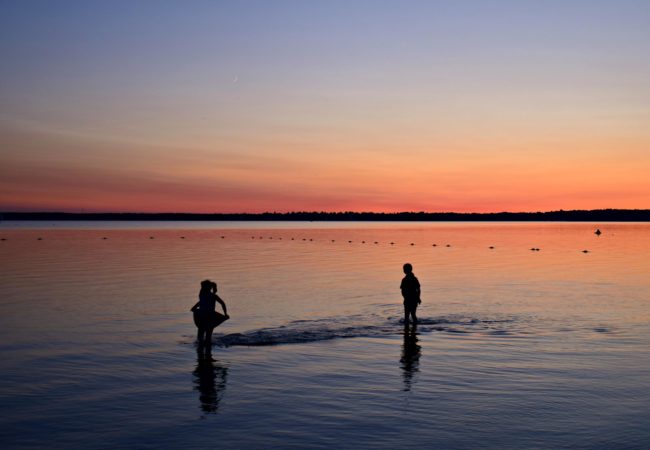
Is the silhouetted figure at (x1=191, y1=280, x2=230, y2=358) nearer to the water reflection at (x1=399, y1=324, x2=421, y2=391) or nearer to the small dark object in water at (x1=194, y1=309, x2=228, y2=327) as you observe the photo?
the small dark object in water at (x1=194, y1=309, x2=228, y2=327)

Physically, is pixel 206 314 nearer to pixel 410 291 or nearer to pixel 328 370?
pixel 328 370

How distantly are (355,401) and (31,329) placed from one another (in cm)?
1521

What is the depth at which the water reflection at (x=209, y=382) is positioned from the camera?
1409 cm

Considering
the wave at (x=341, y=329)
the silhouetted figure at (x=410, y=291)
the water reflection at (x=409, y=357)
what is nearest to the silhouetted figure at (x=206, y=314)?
the wave at (x=341, y=329)

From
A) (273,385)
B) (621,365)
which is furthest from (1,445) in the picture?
(621,365)

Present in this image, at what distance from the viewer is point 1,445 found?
11570 mm

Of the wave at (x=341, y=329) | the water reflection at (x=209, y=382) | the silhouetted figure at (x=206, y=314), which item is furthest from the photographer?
the wave at (x=341, y=329)

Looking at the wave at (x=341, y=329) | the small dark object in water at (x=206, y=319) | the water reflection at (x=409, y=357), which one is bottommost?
the wave at (x=341, y=329)

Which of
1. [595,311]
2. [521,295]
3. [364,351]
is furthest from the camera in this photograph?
[521,295]

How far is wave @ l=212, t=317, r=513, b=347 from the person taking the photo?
21.9m

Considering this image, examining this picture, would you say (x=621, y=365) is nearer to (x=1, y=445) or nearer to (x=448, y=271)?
(x=1, y=445)

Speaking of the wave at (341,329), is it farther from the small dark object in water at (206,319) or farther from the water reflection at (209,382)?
the water reflection at (209,382)

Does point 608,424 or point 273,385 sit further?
point 273,385

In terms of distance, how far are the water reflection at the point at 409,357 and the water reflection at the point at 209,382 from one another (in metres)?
4.49
